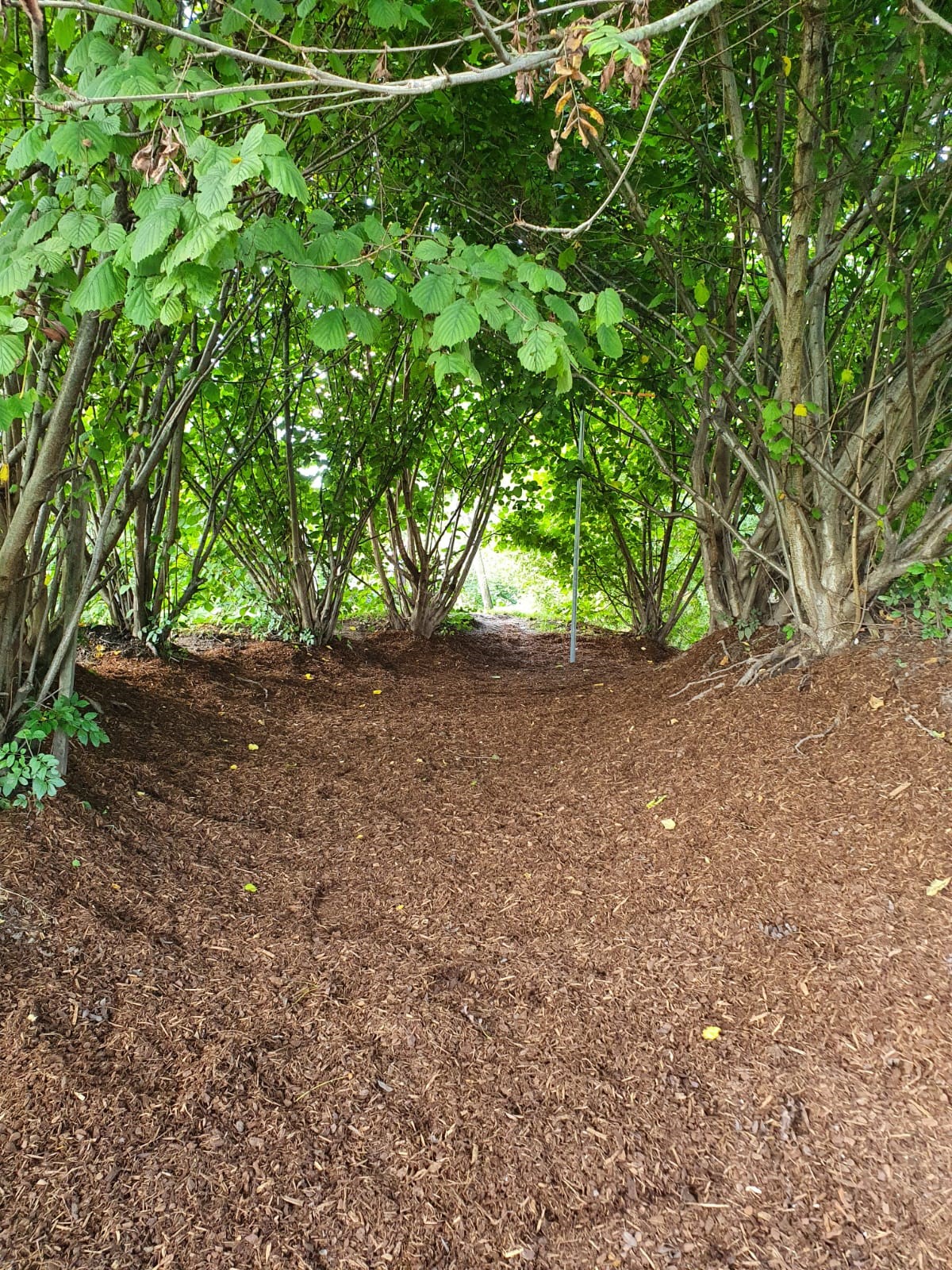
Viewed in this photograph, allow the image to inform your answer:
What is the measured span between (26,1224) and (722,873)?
2042 millimetres

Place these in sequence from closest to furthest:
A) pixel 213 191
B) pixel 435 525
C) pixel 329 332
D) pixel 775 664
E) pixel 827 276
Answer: pixel 213 191, pixel 329 332, pixel 827 276, pixel 775 664, pixel 435 525

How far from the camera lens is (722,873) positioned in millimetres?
2564

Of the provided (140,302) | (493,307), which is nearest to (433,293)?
(493,307)

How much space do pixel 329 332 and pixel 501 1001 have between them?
1883 millimetres

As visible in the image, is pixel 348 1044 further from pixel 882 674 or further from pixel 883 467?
pixel 883 467

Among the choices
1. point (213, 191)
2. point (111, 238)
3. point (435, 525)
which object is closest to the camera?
point (213, 191)

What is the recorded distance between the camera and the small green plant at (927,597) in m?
3.44

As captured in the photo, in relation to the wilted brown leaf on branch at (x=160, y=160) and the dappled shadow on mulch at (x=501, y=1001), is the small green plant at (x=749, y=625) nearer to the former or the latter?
the dappled shadow on mulch at (x=501, y=1001)

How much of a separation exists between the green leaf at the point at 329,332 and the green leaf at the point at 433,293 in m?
0.22

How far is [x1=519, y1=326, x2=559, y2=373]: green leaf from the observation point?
Result: 1.97 m

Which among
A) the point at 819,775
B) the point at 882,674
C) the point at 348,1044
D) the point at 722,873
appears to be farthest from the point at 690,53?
the point at 348,1044

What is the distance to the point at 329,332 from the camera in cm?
203

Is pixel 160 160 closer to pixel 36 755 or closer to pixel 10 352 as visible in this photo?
pixel 10 352

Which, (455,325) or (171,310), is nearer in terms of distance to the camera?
(171,310)
